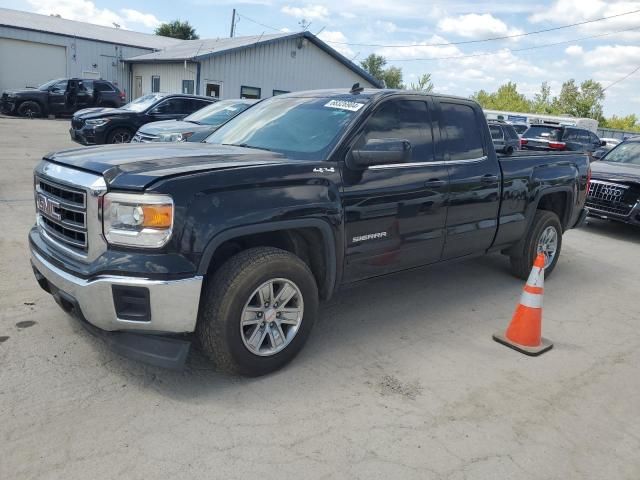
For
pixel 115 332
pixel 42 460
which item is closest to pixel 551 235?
pixel 115 332

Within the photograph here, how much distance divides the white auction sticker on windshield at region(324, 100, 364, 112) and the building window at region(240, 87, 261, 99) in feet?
70.3

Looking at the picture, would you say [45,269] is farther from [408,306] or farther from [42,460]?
[408,306]

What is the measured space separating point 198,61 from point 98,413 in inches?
867

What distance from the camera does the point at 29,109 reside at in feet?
73.1

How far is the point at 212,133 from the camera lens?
15.6ft

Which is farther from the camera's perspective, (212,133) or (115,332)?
Answer: (212,133)

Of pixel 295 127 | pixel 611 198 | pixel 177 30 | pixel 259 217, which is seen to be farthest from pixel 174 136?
pixel 177 30

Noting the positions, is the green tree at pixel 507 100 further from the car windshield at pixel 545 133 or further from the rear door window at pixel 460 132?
the rear door window at pixel 460 132

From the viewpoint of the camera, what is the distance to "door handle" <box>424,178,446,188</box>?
4184 millimetres

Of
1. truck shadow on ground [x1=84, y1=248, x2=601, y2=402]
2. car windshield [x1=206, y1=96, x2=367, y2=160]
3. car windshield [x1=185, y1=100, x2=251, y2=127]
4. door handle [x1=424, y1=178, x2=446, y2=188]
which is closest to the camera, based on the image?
truck shadow on ground [x1=84, y1=248, x2=601, y2=402]

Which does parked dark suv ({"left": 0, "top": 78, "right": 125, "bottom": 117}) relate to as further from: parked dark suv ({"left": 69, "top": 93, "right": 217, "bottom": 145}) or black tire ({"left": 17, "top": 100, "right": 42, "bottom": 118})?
parked dark suv ({"left": 69, "top": 93, "right": 217, "bottom": 145})

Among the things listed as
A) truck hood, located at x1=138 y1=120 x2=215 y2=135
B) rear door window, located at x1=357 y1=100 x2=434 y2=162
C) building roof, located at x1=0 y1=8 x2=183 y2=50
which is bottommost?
truck hood, located at x1=138 y1=120 x2=215 y2=135

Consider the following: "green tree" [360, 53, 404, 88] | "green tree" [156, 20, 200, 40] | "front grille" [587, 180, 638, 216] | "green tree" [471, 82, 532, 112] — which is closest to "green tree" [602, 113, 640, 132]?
"green tree" [471, 82, 532, 112]

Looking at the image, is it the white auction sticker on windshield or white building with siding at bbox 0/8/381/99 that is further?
white building with siding at bbox 0/8/381/99
